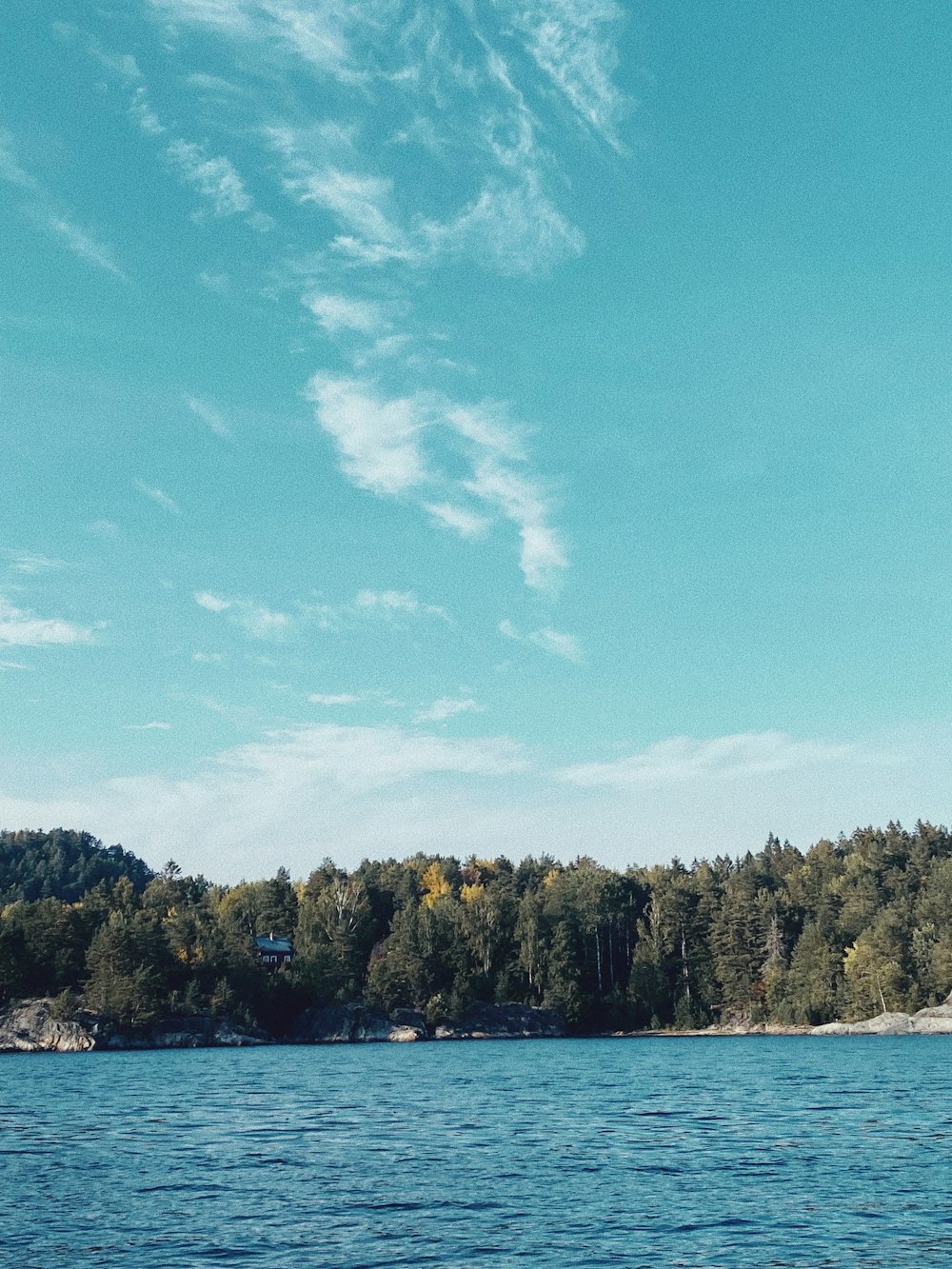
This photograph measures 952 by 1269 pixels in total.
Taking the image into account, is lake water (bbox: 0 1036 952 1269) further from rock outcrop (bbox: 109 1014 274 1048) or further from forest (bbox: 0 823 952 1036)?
forest (bbox: 0 823 952 1036)

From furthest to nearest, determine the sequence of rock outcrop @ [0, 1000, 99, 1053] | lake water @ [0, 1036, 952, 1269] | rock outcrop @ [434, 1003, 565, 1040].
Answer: rock outcrop @ [434, 1003, 565, 1040]
rock outcrop @ [0, 1000, 99, 1053]
lake water @ [0, 1036, 952, 1269]

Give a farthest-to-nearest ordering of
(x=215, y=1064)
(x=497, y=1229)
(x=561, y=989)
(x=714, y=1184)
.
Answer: (x=561, y=989) → (x=215, y=1064) → (x=714, y=1184) → (x=497, y=1229)

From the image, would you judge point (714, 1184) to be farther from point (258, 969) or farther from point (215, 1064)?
point (258, 969)

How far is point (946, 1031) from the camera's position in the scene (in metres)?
160

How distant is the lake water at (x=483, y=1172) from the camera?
30.4m

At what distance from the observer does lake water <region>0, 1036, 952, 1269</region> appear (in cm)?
3042

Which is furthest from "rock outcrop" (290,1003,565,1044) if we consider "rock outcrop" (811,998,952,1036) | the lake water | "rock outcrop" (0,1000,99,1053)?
the lake water

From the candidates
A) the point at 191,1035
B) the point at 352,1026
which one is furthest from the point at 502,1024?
the point at 191,1035

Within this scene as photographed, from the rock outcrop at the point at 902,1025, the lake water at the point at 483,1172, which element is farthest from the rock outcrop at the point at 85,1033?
the rock outcrop at the point at 902,1025

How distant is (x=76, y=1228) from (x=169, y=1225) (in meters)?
2.75

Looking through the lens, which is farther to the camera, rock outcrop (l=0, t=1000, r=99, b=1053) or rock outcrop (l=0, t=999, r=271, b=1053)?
rock outcrop (l=0, t=999, r=271, b=1053)

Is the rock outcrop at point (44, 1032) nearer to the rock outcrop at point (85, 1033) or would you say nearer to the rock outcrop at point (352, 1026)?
the rock outcrop at point (85, 1033)

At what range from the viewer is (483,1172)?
43.1 m

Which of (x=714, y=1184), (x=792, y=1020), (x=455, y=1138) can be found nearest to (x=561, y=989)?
(x=792, y=1020)
